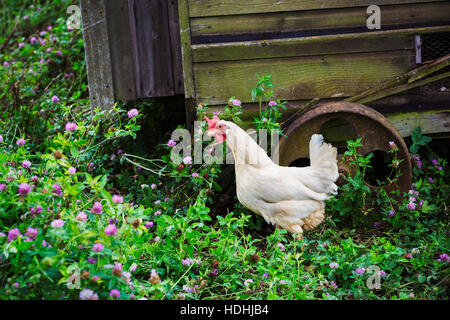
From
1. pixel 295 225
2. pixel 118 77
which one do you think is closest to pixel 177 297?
pixel 295 225

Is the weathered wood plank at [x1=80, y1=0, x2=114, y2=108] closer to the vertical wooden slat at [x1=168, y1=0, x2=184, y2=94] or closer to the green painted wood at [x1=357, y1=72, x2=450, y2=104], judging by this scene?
the vertical wooden slat at [x1=168, y1=0, x2=184, y2=94]

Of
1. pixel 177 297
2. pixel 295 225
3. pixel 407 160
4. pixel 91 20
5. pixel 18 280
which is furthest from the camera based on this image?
pixel 91 20

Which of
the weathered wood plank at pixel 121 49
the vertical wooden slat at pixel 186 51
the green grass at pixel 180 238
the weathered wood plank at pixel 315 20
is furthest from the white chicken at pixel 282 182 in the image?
the weathered wood plank at pixel 121 49

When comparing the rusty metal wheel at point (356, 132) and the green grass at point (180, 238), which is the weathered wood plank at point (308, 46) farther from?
the green grass at point (180, 238)

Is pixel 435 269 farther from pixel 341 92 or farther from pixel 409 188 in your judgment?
pixel 341 92

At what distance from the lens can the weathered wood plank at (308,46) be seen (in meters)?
3.81

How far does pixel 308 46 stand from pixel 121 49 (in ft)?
5.75

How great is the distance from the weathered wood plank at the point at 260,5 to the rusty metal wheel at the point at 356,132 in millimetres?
817

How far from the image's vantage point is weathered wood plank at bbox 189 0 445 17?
3791 millimetres

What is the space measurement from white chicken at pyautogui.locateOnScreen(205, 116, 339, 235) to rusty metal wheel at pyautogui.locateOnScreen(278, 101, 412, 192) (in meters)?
0.36

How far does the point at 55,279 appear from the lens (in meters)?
2.34

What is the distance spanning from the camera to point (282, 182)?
3369mm
